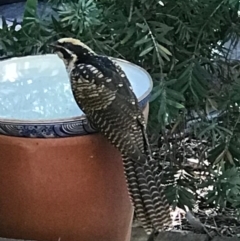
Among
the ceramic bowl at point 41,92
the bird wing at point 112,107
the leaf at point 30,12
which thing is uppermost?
the bird wing at point 112,107

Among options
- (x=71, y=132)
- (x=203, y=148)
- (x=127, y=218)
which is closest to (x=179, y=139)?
(x=203, y=148)

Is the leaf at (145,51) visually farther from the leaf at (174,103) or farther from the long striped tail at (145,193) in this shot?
the long striped tail at (145,193)

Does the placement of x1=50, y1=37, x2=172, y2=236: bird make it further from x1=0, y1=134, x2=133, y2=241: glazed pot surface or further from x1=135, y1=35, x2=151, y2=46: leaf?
x1=135, y1=35, x2=151, y2=46: leaf

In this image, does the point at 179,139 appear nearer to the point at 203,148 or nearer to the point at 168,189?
the point at 203,148

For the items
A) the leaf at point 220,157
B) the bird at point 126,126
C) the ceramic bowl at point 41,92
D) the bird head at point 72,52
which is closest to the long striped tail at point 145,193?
the bird at point 126,126

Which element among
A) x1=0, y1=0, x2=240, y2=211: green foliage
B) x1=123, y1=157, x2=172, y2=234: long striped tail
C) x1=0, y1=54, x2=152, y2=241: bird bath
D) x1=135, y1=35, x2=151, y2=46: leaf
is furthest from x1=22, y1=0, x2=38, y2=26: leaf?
x1=123, y1=157, x2=172, y2=234: long striped tail

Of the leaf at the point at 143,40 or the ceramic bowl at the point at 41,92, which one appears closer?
the ceramic bowl at the point at 41,92

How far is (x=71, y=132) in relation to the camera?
152 cm

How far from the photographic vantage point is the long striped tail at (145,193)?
1535 mm

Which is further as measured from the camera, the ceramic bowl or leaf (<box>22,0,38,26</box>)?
leaf (<box>22,0,38,26</box>)

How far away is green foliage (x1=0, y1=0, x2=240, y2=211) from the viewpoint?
80.0 inches

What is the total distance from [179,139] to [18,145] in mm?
1139

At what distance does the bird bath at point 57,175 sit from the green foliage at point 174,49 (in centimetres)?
31

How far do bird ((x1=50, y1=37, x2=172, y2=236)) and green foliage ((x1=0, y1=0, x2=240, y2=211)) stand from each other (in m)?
0.39
